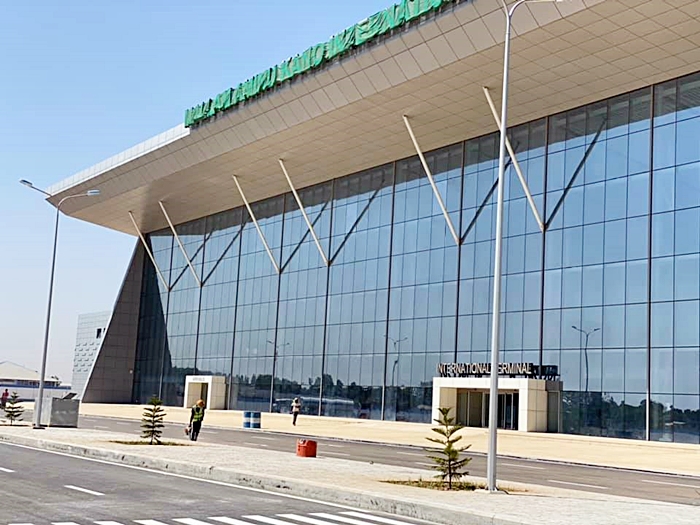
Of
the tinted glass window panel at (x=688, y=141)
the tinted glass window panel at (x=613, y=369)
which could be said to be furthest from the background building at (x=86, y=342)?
the tinted glass window panel at (x=688, y=141)

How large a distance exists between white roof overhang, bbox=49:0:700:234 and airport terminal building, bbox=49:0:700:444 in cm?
14

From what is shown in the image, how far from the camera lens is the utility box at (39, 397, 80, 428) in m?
39.5

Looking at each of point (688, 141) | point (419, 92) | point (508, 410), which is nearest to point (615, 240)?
point (688, 141)

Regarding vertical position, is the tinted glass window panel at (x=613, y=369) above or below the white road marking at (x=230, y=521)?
above

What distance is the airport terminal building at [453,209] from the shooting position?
41.3 meters

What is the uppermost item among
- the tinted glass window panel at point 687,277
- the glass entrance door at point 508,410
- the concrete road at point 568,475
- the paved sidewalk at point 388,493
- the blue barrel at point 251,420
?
the tinted glass window panel at point 687,277

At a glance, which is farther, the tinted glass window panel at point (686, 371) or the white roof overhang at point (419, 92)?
the tinted glass window panel at point (686, 371)

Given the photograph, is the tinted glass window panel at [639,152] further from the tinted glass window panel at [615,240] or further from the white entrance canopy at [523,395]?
the white entrance canopy at [523,395]

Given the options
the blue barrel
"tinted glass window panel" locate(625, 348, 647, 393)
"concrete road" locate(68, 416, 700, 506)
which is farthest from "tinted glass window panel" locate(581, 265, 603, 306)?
the blue barrel

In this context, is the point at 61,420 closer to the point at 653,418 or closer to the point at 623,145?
the point at 653,418

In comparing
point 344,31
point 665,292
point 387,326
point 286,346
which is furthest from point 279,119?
point 665,292

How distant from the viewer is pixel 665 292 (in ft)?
A: 137

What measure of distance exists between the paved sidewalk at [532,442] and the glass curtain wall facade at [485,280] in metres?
2.12

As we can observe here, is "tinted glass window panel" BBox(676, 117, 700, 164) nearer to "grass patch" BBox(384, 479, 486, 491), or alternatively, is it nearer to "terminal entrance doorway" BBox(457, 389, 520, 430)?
"terminal entrance doorway" BBox(457, 389, 520, 430)
